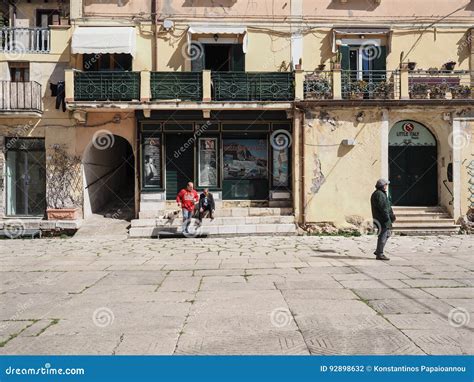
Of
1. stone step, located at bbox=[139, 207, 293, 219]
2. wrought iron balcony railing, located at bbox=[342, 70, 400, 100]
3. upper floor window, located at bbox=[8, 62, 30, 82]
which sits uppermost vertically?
upper floor window, located at bbox=[8, 62, 30, 82]

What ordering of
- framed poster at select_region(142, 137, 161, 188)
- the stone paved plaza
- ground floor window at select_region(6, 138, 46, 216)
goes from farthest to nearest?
1. ground floor window at select_region(6, 138, 46, 216)
2. framed poster at select_region(142, 137, 161, 188)
3. the stone paved plaza

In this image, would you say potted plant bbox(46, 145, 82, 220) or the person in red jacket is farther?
potted plant bbox(46, 145, 82, 220)

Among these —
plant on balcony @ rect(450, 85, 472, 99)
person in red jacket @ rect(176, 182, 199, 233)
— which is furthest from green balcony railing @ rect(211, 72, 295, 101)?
plant on balcony @ rect(450, 85, 472, 99)

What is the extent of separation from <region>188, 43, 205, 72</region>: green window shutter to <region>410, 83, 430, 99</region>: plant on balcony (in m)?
8.07

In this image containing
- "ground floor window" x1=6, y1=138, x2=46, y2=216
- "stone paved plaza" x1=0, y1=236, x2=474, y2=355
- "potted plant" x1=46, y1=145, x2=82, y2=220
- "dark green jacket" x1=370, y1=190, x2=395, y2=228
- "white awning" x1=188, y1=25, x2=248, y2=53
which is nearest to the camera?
"stone paved plaza" x1=0, y1=236, x2=474, y2=355

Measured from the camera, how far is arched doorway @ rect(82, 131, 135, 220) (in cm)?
1659

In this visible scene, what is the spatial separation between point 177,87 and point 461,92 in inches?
414

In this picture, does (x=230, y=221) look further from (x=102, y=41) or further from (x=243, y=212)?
(x=102, y=41)

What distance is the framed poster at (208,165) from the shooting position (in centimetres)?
1634

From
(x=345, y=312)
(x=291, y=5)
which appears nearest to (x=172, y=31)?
(x=291, y=5)

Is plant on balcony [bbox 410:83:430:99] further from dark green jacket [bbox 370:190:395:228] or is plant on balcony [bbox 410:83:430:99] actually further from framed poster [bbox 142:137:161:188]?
framed poster [bbox 142:137:161:188]

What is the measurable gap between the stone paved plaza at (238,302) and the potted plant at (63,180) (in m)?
4.99

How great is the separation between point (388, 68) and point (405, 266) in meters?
10.3

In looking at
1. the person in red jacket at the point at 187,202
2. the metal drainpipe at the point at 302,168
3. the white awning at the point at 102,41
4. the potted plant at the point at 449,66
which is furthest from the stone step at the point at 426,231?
the white awning at the point at 102,41
